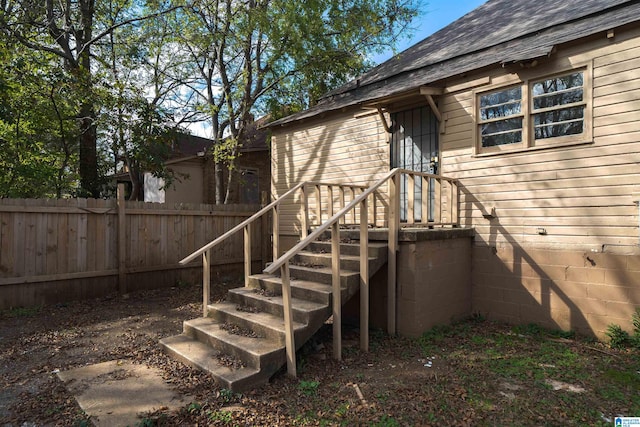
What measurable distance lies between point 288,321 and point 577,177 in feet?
13.2

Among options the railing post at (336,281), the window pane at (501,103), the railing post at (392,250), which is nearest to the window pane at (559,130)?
the window pane at (501,103)

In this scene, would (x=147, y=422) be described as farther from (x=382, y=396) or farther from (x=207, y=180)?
(x=207, y=180)

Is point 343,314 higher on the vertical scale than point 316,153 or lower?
lower

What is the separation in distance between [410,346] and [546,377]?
1.36 m

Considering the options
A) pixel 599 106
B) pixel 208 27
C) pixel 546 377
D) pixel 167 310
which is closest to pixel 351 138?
pixel 599 106

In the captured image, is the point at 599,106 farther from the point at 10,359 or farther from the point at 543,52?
the point at 10,359

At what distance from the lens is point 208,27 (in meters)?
10.1

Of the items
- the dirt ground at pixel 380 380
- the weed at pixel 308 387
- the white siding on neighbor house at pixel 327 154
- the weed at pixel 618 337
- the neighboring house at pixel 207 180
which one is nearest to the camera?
the dirt ground at pixel 380 380

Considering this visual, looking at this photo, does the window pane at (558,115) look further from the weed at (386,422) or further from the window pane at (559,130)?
the weed at (386,422)

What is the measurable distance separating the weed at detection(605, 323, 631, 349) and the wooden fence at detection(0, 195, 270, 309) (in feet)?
23.1

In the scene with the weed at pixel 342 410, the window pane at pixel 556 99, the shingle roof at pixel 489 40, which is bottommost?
the weed at pixel 342 410

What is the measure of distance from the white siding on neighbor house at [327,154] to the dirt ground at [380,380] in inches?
135

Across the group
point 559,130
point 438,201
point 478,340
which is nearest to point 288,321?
point 478,340

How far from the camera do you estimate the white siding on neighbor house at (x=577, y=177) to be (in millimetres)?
4266
